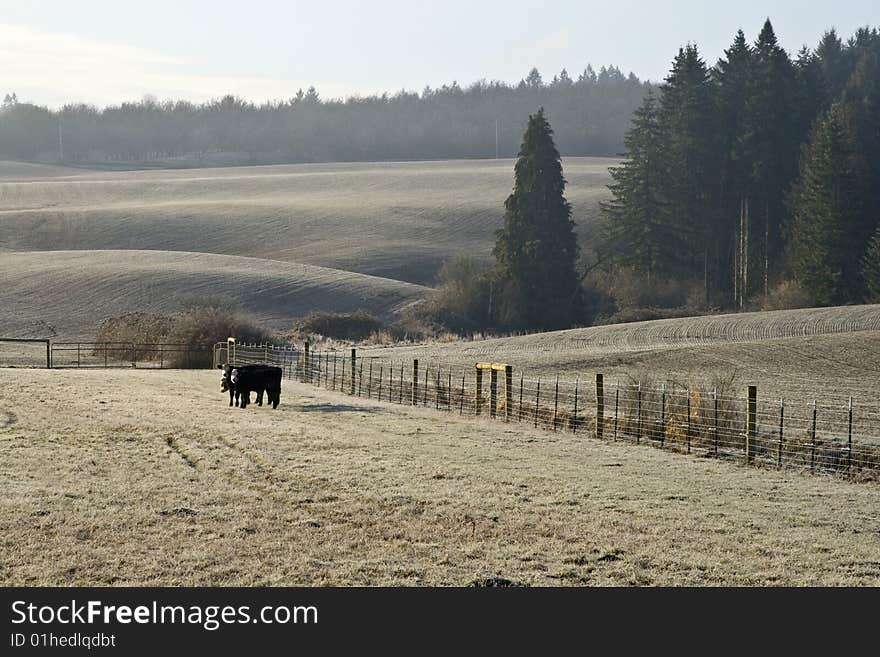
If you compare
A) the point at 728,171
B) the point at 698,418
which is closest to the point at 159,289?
the point at 728,171

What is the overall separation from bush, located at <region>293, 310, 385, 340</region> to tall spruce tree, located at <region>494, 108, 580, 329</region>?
30.6 feet

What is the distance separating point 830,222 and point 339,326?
30398 millimetres

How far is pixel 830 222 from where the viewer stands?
75125 mm

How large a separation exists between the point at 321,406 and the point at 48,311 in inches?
1969

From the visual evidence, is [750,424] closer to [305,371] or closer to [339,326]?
[305,371]

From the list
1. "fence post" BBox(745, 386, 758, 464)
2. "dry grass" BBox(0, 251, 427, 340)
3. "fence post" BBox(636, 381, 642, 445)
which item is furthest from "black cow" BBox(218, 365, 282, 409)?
"dry grass" BBox(0, 251, 427, 340)

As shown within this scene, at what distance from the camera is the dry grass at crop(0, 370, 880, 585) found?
1177cm

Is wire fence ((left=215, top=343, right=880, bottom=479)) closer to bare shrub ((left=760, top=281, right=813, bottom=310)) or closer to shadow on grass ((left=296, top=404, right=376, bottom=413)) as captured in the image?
shadow on grass ((left=296, top=404, right=376, bottom=413))

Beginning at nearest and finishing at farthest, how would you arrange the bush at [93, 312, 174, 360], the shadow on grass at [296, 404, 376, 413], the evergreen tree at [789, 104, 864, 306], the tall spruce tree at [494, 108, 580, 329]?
1. the shadow on grass at [296, 404, 376, 413]
2. the bush at [93, 312, 174, 360]
3. the evergreen tree at [789, 104, 864, 306]
4. the tall spruce tree at [494, 108, 580, 329]

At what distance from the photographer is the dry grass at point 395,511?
11773mm

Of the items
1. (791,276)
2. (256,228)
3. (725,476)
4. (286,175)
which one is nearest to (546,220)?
(791,276)

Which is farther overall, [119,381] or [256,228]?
[256,228]

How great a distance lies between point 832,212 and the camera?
75.2m

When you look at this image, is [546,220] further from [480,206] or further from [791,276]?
[480,206]
